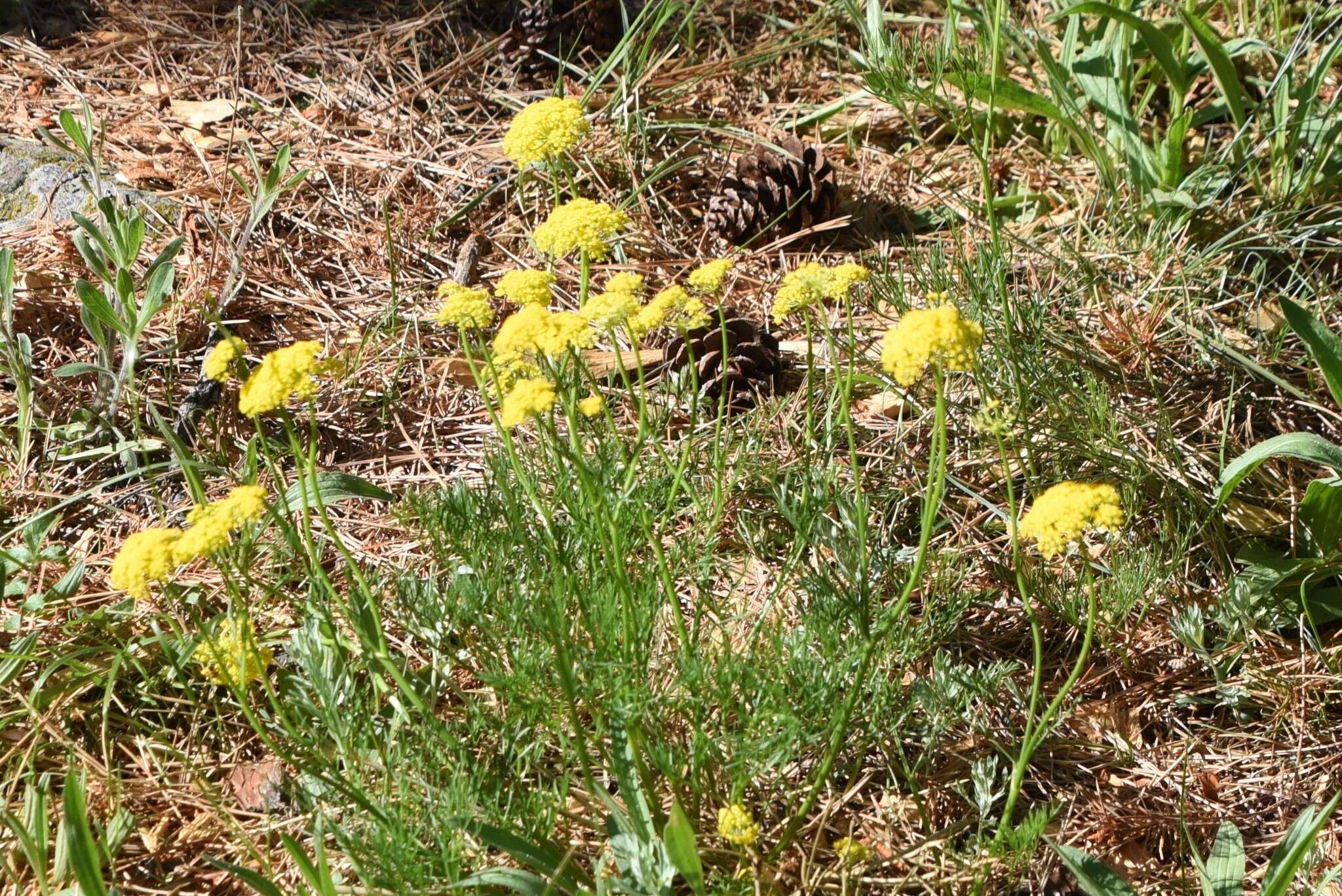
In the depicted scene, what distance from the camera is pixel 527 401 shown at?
141cm

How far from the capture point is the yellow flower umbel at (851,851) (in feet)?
5.21

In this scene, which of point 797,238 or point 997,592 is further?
point 797,238

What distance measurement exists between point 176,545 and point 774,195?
5.97 ft

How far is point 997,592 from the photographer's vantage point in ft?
6.59

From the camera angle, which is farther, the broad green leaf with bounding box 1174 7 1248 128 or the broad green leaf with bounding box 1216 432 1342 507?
the broad green leaf with bounding box 1174 7 1248 128

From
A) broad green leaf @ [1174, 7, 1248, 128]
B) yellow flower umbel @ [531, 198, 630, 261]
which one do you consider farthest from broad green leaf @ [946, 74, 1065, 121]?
yellow flower umbel @ [531, 198, 630, 261]

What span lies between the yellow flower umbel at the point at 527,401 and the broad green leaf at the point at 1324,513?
1367 mm

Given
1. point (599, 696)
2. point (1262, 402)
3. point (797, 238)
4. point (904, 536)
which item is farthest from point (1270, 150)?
point (599, 696)

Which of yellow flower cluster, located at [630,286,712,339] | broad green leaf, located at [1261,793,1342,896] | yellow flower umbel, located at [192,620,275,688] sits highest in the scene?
yellow flower cluster, located at [630,286,712,339]

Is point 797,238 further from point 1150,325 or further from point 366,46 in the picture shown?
point 366,46

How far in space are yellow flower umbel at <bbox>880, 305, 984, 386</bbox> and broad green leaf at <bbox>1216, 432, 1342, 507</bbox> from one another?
33.9 inches

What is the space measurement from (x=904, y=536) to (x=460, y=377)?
3.46 ft

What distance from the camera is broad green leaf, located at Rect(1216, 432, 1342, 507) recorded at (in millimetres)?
1942

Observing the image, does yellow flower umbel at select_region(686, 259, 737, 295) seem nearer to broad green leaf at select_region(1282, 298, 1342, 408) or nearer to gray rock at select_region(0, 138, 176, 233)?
broad green leaf at select_region(1282, 298, 1342, 408)
